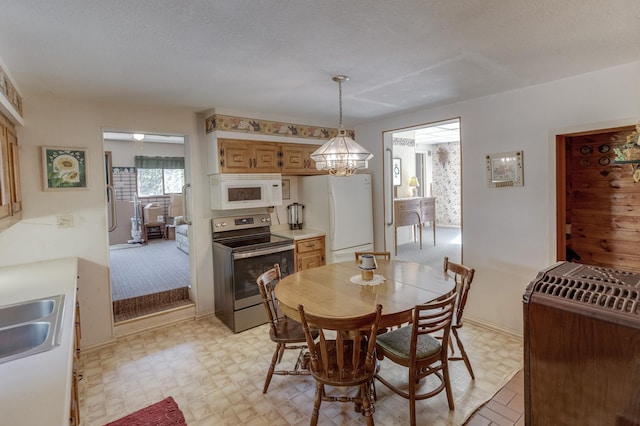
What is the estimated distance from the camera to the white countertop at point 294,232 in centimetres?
400

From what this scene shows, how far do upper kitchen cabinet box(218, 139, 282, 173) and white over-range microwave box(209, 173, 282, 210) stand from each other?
0.24 feet

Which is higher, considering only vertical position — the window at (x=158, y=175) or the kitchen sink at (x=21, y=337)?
the window at (x=158, y=175)

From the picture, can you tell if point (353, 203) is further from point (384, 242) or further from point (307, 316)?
point (307, 316)

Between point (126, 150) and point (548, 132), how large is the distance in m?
8.65

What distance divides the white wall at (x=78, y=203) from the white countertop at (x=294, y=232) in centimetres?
177

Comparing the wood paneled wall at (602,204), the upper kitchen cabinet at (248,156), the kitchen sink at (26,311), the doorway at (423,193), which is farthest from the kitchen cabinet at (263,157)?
the wood paneled wall at (602,204)

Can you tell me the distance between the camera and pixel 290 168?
13.6 feet

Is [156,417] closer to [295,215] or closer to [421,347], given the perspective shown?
[421,347]

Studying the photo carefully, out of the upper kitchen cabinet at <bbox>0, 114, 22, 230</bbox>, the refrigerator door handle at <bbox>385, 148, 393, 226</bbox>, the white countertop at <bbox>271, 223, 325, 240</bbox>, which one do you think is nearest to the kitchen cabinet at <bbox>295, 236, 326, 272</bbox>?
the white countertop at <bbox>271, 223, 325, 240</bbox>

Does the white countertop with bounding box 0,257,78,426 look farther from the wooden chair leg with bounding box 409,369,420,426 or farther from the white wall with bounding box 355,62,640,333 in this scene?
the white wall with bounding box 355,62,640,333

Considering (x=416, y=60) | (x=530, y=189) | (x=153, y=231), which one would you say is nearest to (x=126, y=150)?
(x=153, y=231)

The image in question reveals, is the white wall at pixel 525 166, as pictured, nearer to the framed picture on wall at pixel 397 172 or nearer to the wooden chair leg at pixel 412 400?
the wooden chair leg at pixel 412 400

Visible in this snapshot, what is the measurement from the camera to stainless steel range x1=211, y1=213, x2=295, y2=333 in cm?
343

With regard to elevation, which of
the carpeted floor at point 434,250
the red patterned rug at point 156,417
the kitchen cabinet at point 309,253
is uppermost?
the kitchen cabinet at point 309,253
